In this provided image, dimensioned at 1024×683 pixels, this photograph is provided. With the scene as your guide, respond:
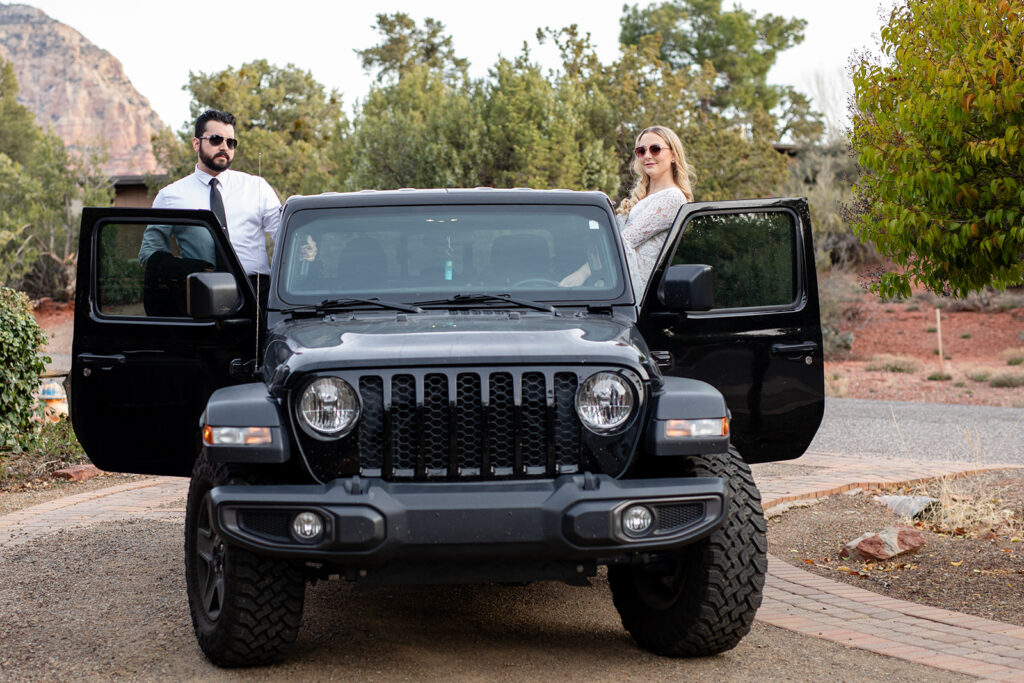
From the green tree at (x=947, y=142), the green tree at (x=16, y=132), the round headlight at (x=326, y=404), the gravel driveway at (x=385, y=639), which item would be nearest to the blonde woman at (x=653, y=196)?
the green tree at (x=947, y=142)

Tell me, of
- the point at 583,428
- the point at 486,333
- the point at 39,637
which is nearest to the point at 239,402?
the point at 486,333

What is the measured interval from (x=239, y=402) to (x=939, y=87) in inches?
146

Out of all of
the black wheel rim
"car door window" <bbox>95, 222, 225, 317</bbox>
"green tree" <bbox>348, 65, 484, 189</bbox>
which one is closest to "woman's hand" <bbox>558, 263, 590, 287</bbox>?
"car door window" <bbox>95, 222, 225, 317</bbox>

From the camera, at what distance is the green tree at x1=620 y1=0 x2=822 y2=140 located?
5562cm

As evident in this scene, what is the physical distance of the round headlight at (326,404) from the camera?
13.6ft

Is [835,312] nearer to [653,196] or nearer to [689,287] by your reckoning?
[653,196]

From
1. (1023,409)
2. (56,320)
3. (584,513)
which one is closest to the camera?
(584,513)

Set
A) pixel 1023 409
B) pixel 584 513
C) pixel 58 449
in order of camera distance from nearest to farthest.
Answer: pixel 584 513 < pixel 58 449 < pixel 1023 409

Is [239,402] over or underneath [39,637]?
over

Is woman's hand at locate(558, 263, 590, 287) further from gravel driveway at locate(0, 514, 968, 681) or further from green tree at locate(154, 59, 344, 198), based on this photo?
green tree at locate(154, 59, 344, 198)

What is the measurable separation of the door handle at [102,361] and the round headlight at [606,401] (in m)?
2.42

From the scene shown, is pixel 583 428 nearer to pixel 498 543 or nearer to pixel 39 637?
pixel 498 543

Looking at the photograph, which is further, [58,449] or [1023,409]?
[1023,409]

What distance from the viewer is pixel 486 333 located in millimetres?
4426
